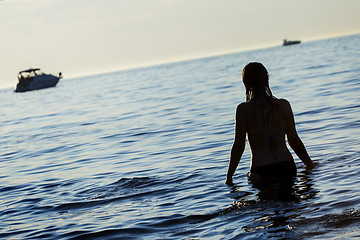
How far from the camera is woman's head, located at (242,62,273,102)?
5.87 m

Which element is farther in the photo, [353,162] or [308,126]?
[308,126]

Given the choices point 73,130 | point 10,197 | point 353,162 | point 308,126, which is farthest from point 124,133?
point 353,162

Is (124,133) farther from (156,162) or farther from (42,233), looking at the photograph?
(42,233)

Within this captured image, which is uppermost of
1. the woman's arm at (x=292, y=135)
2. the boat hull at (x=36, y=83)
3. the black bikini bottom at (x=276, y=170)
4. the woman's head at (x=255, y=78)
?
the boat hull at (x=36, y=83)

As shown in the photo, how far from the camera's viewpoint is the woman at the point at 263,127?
5.99 metres

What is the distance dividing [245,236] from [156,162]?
19.2 ft

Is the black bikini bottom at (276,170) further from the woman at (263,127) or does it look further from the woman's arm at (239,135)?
the woman's arm at (239,135)

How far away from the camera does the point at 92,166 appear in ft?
38.3

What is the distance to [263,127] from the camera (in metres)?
6.15

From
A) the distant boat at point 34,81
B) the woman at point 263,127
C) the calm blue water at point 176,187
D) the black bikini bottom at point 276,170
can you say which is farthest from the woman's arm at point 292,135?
the distant boat at point 34,81

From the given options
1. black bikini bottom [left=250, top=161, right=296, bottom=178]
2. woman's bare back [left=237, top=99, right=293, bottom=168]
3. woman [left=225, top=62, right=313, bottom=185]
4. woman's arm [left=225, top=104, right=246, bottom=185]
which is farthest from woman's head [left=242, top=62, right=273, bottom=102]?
black bikini bottom [left=250, top=161, right=296, bottom=178]

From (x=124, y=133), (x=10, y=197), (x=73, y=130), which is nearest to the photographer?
(x=10, y=197)

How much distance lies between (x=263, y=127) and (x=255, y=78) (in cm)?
59

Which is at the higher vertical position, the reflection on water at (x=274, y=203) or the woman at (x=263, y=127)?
the woman at (x=263, y=127)
